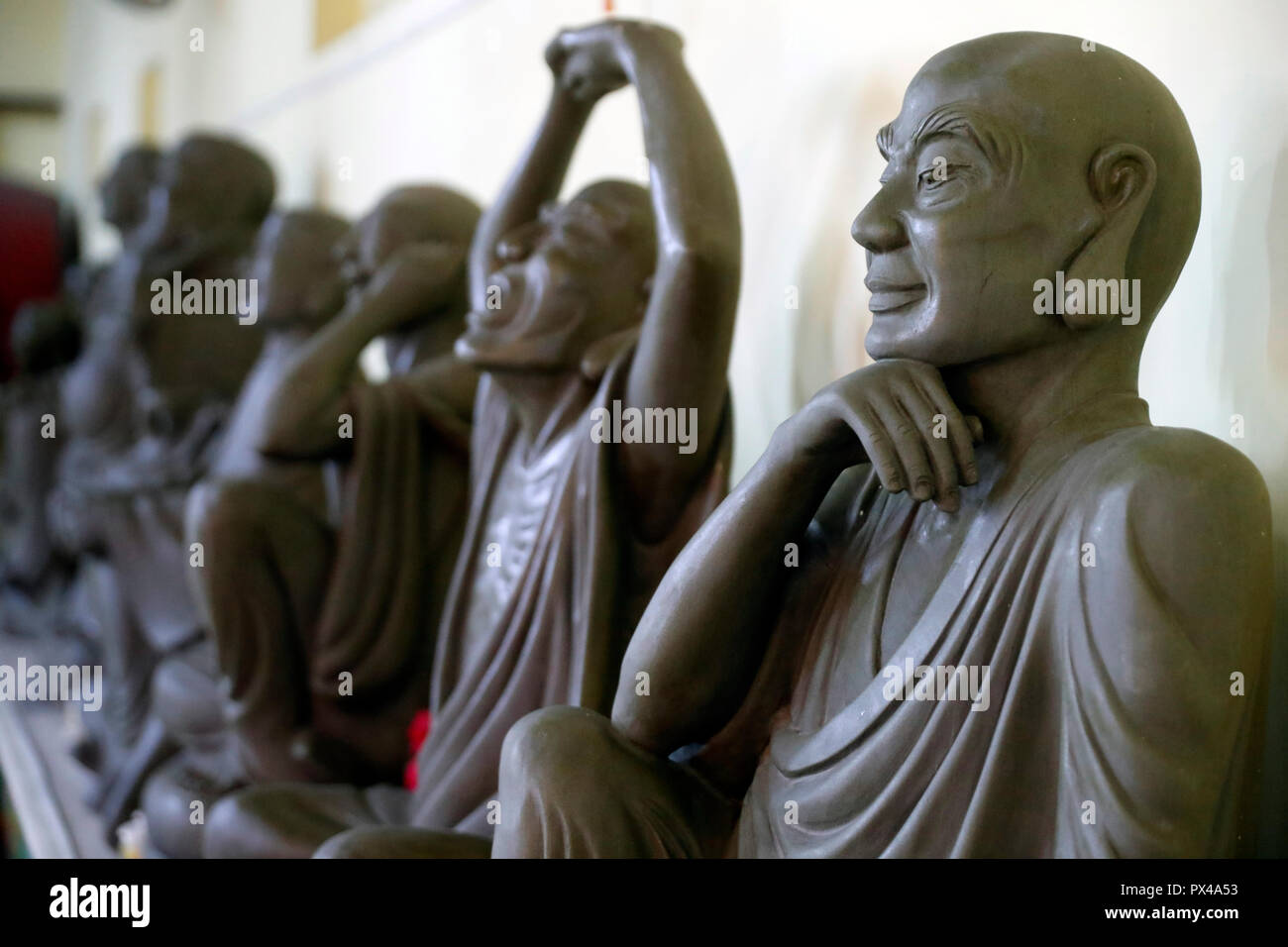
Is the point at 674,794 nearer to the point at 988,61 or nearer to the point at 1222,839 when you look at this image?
the point at 1222,839

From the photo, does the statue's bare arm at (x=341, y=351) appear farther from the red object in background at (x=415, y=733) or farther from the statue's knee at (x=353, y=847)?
the statue's knee at (x=353, y=847)

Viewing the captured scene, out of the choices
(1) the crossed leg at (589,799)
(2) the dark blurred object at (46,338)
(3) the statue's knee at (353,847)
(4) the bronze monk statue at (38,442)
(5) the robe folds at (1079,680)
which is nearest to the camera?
(5) the robe folds at (1079,680)

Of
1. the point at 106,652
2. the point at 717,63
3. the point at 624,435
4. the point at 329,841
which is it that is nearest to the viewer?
the point at 329,841

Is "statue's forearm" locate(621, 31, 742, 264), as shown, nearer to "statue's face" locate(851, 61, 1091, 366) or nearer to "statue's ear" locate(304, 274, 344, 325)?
"statue's face" locate(851, 61, 1091, 366)

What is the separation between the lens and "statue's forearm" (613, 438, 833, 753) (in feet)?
4.85

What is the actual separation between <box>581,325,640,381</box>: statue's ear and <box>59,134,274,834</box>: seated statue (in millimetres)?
1214

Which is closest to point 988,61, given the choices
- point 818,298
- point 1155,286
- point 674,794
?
point 1155,286

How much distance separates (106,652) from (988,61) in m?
2.79

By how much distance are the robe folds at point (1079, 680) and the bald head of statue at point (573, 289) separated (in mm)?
729

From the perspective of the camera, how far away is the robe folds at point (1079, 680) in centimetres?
121

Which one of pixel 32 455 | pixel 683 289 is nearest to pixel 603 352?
pixel 683 289

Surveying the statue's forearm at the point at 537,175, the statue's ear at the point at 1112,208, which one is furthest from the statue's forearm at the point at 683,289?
the statue's ear at the point at 1112,208

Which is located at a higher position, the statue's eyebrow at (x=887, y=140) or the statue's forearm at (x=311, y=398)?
the statue's eyebrow at (x=887, y=140)

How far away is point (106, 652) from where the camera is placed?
11.9 ft
